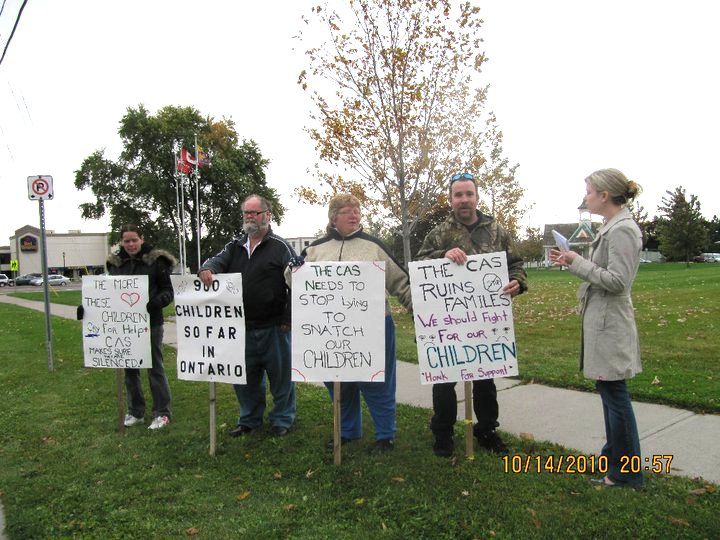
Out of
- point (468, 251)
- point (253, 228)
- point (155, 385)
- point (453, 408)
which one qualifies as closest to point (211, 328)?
point (253, 228)

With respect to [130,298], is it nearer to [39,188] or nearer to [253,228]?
[253,228]

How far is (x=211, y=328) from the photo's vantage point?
455cm

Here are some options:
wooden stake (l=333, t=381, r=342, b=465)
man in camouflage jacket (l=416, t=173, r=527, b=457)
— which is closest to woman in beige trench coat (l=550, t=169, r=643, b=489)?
man in camouflage jacket (l=416, t=173, r=527, b=457)

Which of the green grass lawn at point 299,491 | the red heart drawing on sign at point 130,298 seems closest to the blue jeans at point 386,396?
the green grass lawn at point 299,491

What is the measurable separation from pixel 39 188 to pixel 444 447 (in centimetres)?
735

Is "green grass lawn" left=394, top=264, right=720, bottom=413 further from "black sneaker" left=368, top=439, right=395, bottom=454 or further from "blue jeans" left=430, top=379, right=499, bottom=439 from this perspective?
"black sneaker" left=368, top=439, right=395, bottom=454

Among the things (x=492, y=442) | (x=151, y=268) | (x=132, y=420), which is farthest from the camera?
(x=132, y=420)

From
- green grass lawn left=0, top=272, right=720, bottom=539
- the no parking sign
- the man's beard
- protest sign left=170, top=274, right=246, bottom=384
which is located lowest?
green grass lawn left=0, top=272, right=720, bottom=539

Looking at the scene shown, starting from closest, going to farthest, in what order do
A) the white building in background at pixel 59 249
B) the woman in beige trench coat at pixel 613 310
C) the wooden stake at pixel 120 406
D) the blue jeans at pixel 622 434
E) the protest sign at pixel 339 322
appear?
the woman in beige trench coat at pixel 613 310, the blue jeans at pixel 622 434, the protest sign at pixel 339 322, the wooden stake at pixel 120 406, the white building in background at pixel 59 249

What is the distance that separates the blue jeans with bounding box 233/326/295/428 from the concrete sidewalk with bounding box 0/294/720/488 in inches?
55.3

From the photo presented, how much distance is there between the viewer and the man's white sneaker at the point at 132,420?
5407mm

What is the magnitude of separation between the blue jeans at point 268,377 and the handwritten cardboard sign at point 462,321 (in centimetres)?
145

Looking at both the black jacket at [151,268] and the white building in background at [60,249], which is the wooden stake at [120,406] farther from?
the white building in background at [60,249]

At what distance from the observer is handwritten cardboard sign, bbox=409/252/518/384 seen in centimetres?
392
